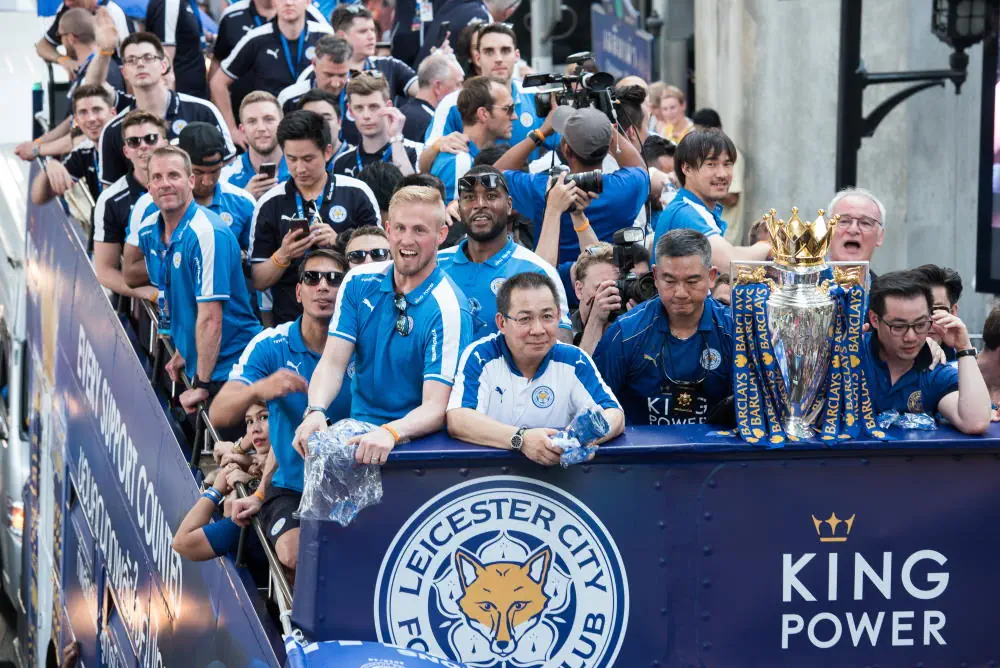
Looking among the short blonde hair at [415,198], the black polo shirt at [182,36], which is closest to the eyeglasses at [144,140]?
the black polo shirt at [182,36]

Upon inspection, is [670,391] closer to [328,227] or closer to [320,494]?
[320,494]

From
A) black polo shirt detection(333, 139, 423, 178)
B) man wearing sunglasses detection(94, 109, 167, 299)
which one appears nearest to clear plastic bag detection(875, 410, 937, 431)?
black polo shirt detection(333, 139, 423, 178)

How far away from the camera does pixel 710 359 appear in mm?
6508

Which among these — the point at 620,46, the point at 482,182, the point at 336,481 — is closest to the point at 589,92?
the point at 482,182

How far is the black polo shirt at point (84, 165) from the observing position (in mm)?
11500

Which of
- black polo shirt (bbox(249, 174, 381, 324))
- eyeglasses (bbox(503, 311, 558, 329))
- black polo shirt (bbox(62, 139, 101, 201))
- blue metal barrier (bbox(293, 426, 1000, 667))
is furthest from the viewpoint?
black polo shirt (bbox(62, 139, 101, 201))

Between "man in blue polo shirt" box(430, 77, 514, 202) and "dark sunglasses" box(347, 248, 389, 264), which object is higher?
"man in blue polo shirt" box(430, 77, 514, 202)

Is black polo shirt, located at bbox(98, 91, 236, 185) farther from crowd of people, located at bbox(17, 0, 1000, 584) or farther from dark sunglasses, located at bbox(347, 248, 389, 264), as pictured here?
dark sunglasses, located at bbox(347, 248, 389, 264)

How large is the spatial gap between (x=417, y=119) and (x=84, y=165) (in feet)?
7.73

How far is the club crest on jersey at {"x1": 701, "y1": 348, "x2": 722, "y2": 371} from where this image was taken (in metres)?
6.50

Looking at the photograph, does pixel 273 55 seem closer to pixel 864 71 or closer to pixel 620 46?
pixel 864 71

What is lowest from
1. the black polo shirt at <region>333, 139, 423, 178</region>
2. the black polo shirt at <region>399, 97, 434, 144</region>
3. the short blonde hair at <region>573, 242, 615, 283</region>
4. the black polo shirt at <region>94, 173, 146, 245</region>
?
the short blonde hair at <region>573, 242, 615, 283</region>

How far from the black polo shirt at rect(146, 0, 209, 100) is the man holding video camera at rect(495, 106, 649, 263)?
5.16 metres

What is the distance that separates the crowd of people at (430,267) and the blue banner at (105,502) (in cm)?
31
